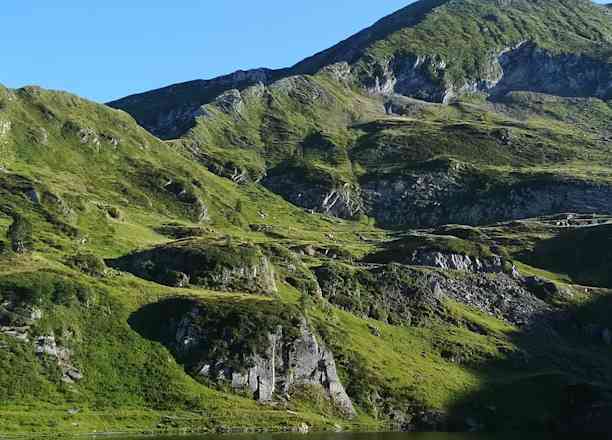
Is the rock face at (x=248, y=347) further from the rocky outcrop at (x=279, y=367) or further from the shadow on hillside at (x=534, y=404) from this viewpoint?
the shadow on hillside at (x=534, y=404)

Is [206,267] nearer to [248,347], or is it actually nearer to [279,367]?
[248,347]

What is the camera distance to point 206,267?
188 m

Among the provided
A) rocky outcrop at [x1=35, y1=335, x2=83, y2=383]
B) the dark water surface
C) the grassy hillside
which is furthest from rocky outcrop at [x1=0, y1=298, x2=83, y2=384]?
the dark water surface

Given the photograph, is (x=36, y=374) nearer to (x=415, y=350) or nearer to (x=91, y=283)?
(x=91, y=283)

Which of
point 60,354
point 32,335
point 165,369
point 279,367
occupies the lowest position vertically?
point 279,367

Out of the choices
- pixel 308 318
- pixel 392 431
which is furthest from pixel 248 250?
pixel 392 431

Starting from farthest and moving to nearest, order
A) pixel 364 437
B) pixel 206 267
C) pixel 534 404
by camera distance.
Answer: pixel 206 267 < pixel 534 404 < pixel 364 437

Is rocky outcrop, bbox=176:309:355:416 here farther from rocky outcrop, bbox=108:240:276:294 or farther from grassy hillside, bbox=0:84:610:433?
rocky outcrop, bbox=108:240:276:294

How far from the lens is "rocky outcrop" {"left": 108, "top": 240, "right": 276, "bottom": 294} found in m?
184

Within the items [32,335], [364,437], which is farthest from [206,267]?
[364,437]

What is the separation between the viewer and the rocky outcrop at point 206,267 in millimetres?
183875

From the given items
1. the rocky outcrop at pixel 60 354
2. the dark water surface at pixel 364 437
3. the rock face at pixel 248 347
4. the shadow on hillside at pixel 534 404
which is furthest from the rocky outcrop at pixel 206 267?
the dark water surface at pixel 364 437

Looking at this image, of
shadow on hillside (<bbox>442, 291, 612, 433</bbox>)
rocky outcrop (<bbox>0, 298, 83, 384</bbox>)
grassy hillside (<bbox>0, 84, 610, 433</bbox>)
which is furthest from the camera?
shadow on hillside (<bbox>442, 291, 612, 433</bbox>)

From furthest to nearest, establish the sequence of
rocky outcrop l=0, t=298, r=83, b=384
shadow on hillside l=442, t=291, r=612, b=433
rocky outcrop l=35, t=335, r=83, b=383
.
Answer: shadow on hillside l=442, t=291, r=612, b=433 < rocky outcrop l=0, t=298, r=83, b=384 < rocky outcrop l=35, t=335, r=83, b=383
